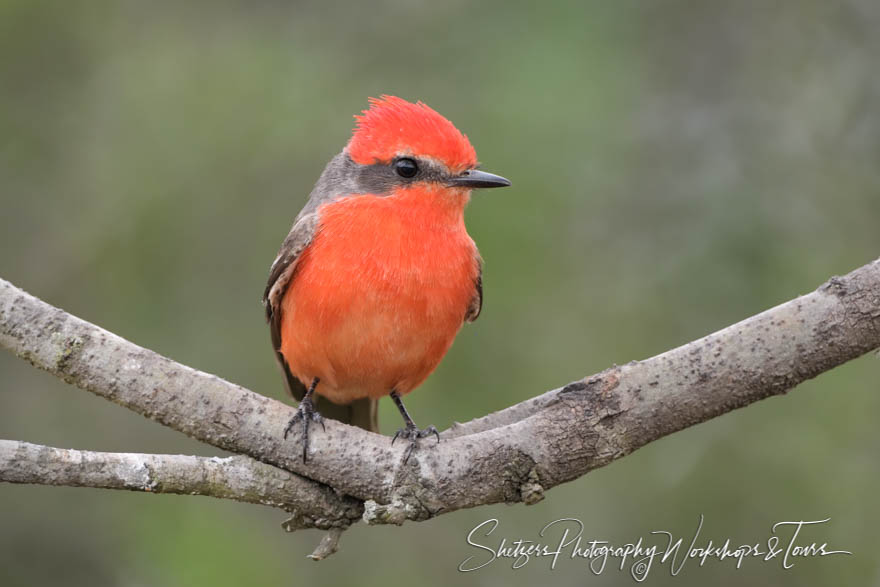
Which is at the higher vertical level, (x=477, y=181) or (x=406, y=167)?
(x=406, y=167)

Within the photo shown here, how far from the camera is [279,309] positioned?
5.66 m

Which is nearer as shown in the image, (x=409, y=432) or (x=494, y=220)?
(x=409, y=432)

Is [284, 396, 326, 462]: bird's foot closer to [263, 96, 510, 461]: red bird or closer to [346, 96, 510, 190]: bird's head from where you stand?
[263, 96, 510, 461]: red bird

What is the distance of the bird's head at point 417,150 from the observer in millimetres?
5469

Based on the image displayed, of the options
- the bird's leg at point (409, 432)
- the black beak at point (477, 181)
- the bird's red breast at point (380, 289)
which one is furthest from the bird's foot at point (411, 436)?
the black beak at point (477, 181)

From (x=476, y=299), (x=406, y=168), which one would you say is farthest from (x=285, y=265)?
(x=476, y=299)

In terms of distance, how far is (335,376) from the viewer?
5586mm

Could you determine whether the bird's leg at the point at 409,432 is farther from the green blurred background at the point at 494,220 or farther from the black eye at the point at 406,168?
the black eye at the point at 406,168

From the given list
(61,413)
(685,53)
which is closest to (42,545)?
(61,413)

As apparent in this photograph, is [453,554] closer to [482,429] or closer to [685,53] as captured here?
[482,429]

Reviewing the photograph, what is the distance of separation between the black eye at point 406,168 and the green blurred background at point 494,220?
46.1 inches

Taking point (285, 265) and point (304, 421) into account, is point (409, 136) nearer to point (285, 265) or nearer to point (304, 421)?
point (285, 265)

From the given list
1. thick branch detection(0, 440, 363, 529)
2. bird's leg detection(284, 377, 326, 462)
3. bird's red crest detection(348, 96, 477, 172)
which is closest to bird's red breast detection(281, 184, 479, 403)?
bird's red crest detection(348, 96, 477, 172)

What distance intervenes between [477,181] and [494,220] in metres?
1.21
